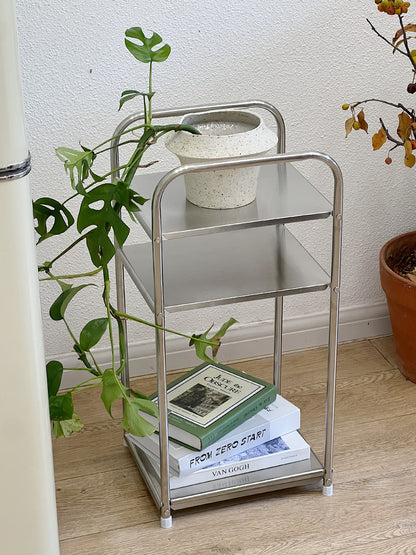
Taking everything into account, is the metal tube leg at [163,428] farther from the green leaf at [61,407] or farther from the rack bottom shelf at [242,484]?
the green leaf at [61,407]

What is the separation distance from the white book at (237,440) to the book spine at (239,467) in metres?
0.02

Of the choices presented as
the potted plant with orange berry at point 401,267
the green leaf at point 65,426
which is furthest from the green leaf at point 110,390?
the potted plant with orange berry at point 401,267

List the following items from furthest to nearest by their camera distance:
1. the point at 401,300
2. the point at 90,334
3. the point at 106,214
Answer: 1. the point at 401,300
2. the point at 90,334
3. the point at 106,214

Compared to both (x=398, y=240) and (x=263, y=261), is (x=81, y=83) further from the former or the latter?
(x=398, y=240)

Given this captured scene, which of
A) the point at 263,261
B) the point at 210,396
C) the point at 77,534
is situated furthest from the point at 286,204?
the point at 77,534

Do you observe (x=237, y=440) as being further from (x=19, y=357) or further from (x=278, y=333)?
(x=19, y=357)

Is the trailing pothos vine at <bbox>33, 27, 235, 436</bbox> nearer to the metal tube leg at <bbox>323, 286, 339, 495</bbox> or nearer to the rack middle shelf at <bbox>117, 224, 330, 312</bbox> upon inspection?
the rack middle shelf at <bbox>117, 224, 330, 312</bbox>

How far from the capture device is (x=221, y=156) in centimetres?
145

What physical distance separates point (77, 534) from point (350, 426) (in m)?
0.65

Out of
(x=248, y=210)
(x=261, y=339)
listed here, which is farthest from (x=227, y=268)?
(x=261, y=339)

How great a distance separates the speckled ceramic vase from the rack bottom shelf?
0.54m

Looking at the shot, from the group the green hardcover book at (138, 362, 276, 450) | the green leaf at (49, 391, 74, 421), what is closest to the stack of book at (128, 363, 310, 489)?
the green hardcover book at (138, 362, 276, 450)

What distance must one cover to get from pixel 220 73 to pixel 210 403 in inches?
28.4

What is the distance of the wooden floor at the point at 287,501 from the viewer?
63.2 inches
